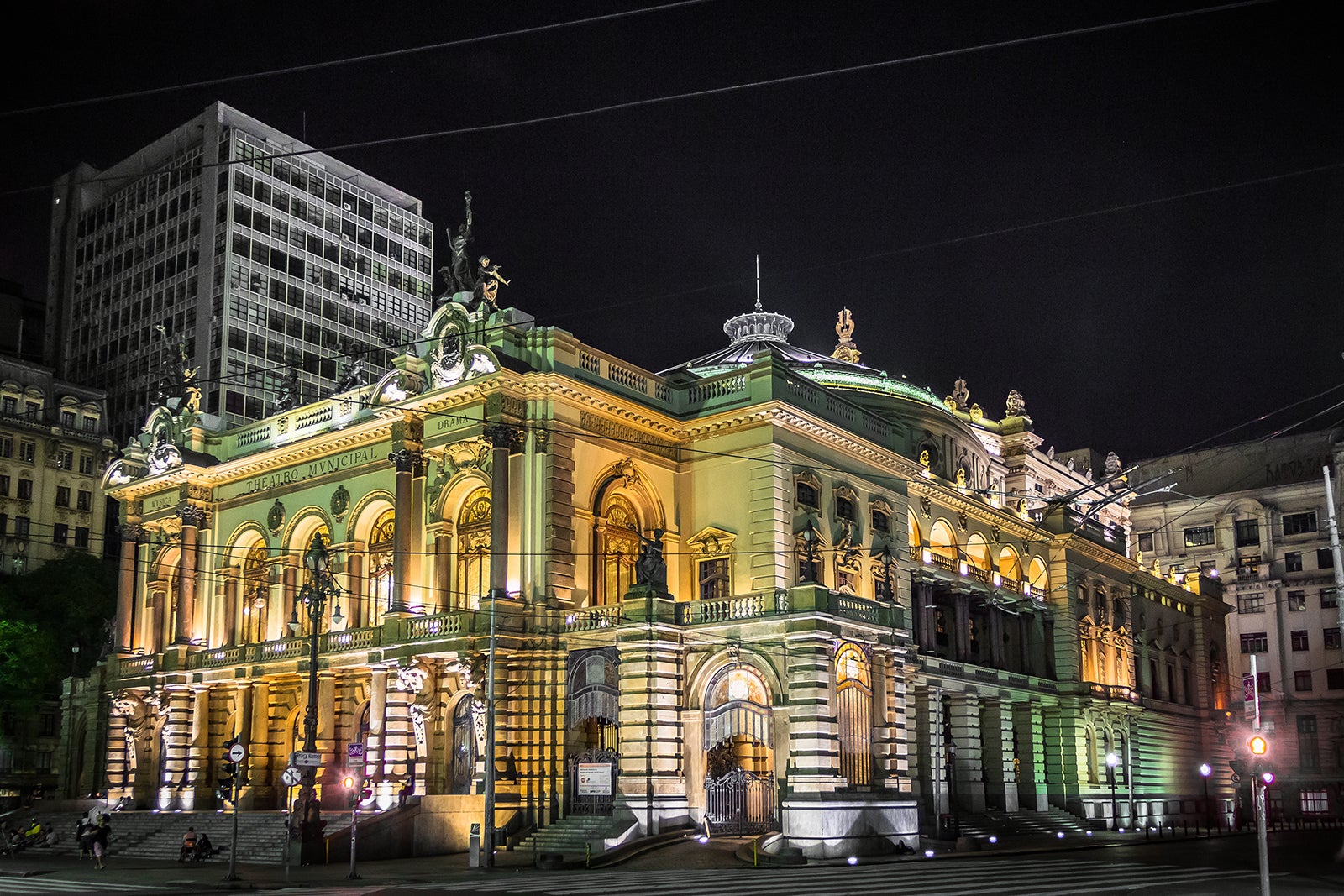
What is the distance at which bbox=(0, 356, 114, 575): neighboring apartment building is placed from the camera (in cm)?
8888

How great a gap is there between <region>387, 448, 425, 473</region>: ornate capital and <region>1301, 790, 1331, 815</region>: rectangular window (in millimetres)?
69465

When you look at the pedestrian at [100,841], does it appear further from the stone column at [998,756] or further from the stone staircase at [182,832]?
the stone column at [998,756]

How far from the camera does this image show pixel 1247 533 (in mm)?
96312

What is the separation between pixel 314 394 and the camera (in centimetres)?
10581

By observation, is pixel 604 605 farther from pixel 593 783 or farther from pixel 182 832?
pixel 182 832

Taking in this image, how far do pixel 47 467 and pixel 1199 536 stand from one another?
8276 cm

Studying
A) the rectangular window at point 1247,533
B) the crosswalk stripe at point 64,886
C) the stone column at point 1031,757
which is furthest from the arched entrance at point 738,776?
the rectangular window at point 1247,533

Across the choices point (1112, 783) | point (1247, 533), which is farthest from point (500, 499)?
Answer: point (1247, 533)

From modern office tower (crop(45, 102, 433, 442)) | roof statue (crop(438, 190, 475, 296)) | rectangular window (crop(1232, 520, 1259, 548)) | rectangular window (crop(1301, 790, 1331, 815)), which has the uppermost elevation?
modern office tower (crop(45, 102, 433, 442))

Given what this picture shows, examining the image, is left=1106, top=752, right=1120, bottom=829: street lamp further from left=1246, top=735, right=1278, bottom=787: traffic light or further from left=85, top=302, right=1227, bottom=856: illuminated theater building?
left=1246, top=735, right=1278, bottom=787: traffic light

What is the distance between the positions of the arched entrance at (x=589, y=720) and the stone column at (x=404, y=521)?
22.8 ft

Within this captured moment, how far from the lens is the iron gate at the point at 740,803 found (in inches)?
1576

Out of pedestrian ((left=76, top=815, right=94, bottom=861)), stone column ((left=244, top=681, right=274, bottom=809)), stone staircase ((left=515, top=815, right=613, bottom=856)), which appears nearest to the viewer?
stone staircase ((left=515, top=815, right=613, bottom=856))

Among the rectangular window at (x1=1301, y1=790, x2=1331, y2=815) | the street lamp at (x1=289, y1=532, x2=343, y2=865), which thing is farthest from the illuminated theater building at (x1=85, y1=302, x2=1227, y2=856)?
the rectangular window at (x1=1301, y1=790, x2=1331, y2=815)
